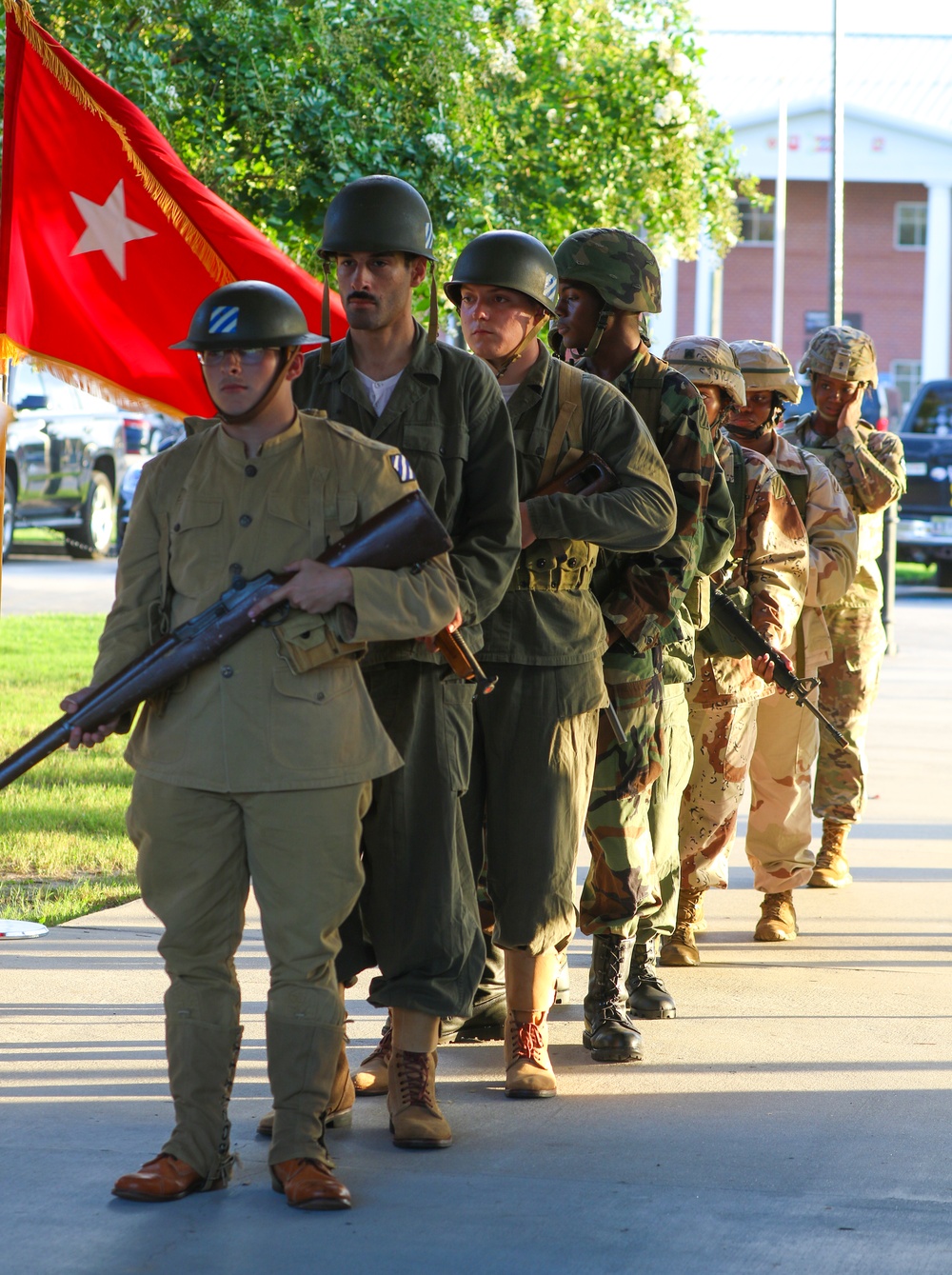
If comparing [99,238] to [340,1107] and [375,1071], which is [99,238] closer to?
[375,1071]

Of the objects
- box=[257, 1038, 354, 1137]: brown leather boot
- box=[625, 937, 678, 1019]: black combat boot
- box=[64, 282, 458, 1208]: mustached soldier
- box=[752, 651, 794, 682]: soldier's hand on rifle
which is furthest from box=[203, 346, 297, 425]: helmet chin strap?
box=[752, 651, 794, 682]: soldier's hand on rifle

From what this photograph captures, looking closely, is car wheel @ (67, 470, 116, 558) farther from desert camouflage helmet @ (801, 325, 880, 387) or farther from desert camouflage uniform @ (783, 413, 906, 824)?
desert camouflage helmet @ (801, 325, 880, 387)

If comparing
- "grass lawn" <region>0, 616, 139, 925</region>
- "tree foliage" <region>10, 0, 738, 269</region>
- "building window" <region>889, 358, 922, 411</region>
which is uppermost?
"building window" <region>889, 358, 922, 411</region>

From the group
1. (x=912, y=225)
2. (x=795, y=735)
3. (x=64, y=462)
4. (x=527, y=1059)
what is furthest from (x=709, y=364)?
(x=912, y=225)

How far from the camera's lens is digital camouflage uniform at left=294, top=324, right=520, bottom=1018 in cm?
434

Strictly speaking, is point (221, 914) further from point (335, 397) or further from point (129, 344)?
point (129, 344)

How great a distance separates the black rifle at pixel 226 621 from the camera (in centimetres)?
383

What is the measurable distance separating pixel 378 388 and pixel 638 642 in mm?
1223

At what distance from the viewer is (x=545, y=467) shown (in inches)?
195

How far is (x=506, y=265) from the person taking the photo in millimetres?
4859

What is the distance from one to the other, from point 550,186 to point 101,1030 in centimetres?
1361

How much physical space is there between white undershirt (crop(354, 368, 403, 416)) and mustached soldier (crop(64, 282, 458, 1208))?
500 millimetres

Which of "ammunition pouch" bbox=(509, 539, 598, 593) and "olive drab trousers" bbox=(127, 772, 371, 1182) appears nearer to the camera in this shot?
"olive drab trousers" bbox=(127, 772, 371, 1182)

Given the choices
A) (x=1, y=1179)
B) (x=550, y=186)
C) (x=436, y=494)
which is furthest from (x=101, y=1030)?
(x=550, y=186)
